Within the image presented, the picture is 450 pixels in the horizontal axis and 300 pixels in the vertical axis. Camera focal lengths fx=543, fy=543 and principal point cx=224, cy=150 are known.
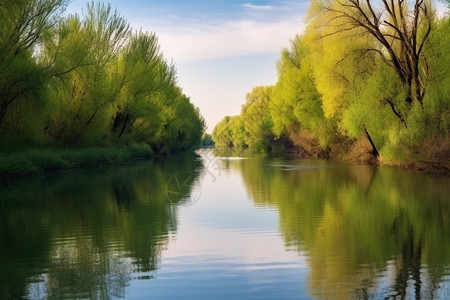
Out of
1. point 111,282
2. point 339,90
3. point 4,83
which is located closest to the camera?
point 111,282

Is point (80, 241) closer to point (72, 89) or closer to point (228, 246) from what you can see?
point (228, 246)

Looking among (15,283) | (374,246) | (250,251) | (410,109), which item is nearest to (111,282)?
(15,283)

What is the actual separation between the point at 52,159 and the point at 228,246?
818 inches

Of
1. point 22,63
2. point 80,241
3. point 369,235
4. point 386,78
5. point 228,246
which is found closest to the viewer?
point 228,246

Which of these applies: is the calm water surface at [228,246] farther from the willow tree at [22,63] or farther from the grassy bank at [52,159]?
the willow tree at [22,63]

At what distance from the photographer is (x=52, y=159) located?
2784 cm

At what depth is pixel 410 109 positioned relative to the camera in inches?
1046

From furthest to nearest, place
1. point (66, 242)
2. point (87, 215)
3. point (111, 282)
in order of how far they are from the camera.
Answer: point (87, 215) < point (66, 242) < point (111, 282)

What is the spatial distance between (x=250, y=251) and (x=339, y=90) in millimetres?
26297

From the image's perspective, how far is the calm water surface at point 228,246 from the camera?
641 centimetres

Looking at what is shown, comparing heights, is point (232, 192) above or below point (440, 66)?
below

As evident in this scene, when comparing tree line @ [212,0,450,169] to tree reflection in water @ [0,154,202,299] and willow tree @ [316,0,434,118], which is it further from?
tree reflection in water @ [0,154,202,299]

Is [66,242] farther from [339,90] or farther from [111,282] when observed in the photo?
[339,90]

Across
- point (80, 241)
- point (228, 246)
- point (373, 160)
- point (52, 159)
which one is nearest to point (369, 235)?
point (228, 246)
